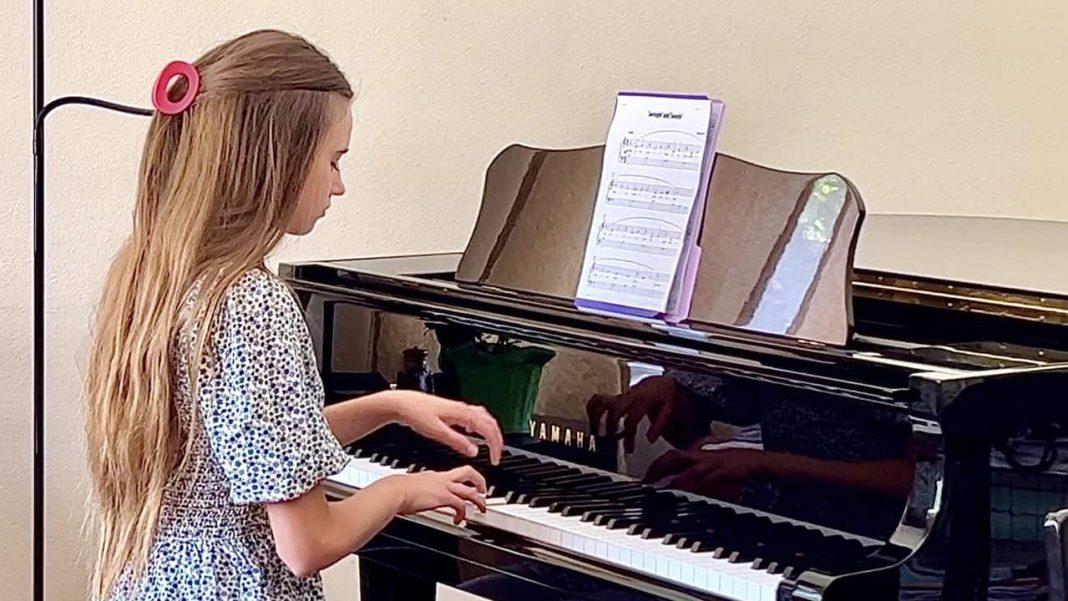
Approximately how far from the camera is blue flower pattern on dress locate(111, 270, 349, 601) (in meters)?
1.62

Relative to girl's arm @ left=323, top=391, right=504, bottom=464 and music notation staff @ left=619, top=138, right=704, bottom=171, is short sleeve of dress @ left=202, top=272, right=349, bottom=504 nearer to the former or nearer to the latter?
girl's arm @ left=323, top=391, right=504, bottom=464

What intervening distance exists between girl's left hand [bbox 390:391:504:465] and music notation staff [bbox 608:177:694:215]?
14.4 inches

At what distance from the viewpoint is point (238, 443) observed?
1634mm

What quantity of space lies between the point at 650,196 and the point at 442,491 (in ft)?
1.80

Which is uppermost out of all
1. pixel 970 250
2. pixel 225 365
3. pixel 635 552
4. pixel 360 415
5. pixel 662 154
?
pixel 662 154

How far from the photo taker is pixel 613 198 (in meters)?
2.11

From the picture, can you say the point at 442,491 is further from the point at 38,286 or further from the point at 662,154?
the point at 38,286

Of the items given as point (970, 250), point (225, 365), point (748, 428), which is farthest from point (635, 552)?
point (970, 250)

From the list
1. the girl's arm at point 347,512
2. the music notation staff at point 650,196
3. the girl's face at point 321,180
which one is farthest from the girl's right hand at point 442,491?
the music notation staff at point 650,196

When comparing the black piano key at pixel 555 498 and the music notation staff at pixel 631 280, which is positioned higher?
the music notation staff at pixel 631 280

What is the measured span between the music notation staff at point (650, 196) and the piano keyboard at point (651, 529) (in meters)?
0.38

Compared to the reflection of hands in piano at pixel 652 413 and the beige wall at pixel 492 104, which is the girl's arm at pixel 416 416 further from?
the beige wall at pixel 492 104

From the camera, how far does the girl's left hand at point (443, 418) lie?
6.47 ft

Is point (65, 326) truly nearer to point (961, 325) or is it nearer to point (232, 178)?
point (232, 178)
